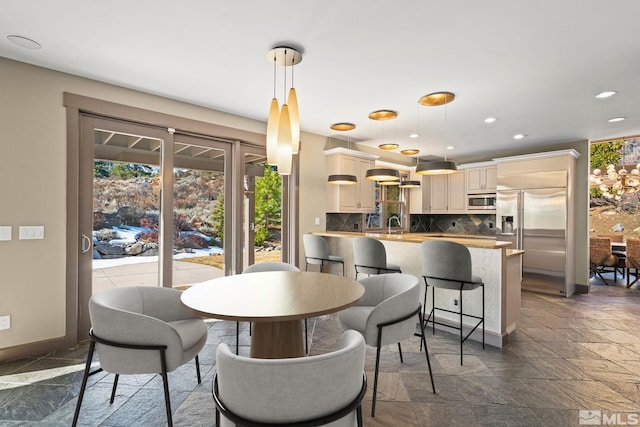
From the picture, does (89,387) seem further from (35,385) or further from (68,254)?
(68,254)

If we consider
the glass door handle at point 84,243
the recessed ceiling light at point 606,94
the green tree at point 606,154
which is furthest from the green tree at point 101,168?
the green tree at point 606,154

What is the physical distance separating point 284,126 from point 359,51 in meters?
0.97

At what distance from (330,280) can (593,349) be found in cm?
278

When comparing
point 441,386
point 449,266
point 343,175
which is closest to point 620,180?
point 343,175

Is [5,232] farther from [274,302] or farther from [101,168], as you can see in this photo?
[274,302]

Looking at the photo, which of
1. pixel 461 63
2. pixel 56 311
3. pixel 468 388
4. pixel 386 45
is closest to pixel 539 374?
pixel 468 388

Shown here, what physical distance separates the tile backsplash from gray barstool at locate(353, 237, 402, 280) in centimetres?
198

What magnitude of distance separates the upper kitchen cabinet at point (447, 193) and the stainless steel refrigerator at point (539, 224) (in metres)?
1.03

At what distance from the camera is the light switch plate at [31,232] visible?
2.81 m

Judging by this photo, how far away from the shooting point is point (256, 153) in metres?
4.55

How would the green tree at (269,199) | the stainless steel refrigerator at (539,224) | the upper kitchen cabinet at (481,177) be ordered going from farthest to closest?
the upper kitchen cabinet at (481,177) < the stainless steel refrigerator at (539,224) < the green tree at (269,199)

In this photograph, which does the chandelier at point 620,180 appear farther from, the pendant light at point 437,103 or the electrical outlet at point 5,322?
the electrical outlet at point 5,322

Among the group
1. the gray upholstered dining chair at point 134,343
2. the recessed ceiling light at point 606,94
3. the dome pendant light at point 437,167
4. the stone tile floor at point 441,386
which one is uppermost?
the recessed ceiling light at point 606,94

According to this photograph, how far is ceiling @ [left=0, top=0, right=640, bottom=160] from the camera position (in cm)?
208
